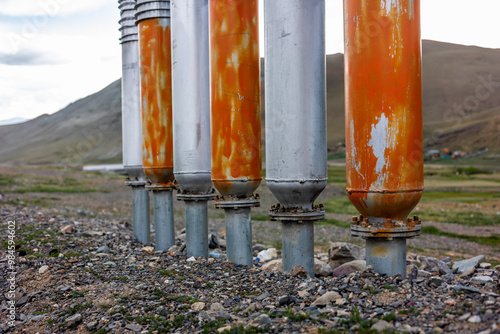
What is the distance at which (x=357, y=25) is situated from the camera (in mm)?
5527

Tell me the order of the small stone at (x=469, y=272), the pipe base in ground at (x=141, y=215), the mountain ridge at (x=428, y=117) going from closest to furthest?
the small stone at (x=469, y=272)
the pipe base in ground at (x=141, y=215)
the mountain ridge at (x=428, y=117)

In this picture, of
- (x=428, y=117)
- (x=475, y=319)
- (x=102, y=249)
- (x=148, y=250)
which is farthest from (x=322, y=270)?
(x=428, y=117)

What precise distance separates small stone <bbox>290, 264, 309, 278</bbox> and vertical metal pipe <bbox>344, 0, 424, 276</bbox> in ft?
4.05

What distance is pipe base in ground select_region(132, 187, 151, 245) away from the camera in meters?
11.1

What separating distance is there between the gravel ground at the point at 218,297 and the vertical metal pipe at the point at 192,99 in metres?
1.42

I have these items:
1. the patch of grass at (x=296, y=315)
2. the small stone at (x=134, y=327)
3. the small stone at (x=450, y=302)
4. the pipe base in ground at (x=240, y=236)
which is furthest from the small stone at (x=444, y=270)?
the small stone at (x=134, y=327)

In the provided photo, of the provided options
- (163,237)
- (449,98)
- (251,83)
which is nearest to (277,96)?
(251,83)

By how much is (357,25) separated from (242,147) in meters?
2.75

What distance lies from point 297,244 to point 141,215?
17.7 feet

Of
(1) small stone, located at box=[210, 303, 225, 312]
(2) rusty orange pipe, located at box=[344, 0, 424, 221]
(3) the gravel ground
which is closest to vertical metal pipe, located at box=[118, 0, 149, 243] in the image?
(3) the gravel ground

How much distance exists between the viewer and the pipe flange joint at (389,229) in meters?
5.43

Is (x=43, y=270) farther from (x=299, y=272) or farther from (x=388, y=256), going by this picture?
(x=388, y=256)

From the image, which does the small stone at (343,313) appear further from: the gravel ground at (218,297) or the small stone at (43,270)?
the small stone at (43,270)

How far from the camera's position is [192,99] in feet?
28.4
